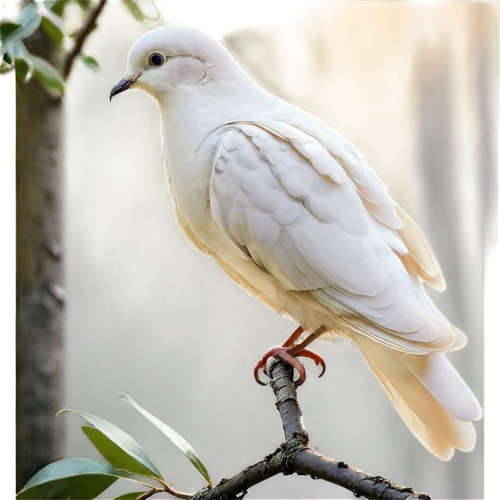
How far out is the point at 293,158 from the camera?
1178 mm

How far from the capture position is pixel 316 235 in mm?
1142

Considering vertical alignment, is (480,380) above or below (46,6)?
below

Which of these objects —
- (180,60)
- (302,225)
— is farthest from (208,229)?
(180,60)

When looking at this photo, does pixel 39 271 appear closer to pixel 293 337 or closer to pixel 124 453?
pixel 124 453

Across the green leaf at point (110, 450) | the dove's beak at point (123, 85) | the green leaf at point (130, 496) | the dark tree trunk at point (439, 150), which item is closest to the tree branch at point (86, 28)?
the dove's beak at point (123, 85)

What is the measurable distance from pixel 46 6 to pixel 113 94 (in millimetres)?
175

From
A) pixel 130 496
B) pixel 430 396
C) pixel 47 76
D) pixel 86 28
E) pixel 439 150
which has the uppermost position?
pixel 86 28

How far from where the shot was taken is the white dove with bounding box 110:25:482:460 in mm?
1126

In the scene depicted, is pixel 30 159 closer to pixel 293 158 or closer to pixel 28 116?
pixel 28 116

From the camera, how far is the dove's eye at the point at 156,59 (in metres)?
1.25

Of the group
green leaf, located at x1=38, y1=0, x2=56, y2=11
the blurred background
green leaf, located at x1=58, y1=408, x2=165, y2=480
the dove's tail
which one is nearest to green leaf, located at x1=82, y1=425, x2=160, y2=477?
green leaf, located at x1=58, y1=408, x2=165, y2=480

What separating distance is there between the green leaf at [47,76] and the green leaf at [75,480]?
649 mm

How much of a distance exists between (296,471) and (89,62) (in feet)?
2.81

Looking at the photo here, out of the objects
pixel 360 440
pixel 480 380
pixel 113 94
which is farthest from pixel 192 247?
pixel 480 380
